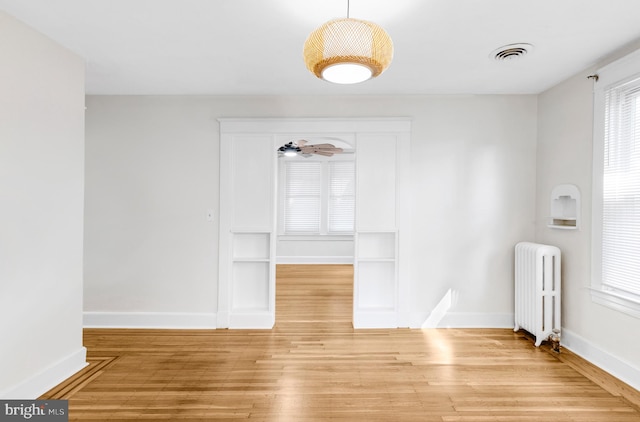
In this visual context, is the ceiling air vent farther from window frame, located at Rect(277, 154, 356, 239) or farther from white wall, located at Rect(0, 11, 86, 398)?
window frame, located at Rect(277, 154, 356, 239)

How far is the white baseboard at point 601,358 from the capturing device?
253 centimetres

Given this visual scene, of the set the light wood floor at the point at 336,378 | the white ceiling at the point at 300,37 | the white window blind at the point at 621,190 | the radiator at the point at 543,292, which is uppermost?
the white ceiling at the point at 300,37

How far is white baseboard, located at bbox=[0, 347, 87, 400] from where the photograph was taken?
2219 mm

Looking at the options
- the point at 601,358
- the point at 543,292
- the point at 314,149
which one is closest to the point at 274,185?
the point at 314,149

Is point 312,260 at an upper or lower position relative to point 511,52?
lower

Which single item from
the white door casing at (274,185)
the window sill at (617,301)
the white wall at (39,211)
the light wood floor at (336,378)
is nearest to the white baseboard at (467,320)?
the light wood floor at (336,378)

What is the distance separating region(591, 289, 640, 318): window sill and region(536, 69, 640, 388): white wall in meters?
0.04

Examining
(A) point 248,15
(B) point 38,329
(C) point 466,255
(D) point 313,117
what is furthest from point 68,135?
(C) point 466,255

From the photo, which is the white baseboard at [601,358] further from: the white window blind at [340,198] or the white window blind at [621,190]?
the white window blind at [340,198]

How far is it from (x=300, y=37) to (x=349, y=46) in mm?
1109

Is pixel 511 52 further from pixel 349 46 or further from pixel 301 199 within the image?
pixel 301 199

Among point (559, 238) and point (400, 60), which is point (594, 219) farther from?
point (400, 60)

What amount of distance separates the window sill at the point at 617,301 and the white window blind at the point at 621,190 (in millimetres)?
52

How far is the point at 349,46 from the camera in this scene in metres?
1.57
